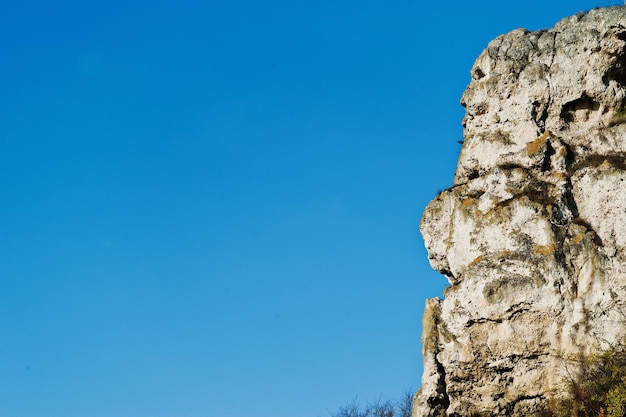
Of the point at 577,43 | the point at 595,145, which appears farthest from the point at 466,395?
the point at 577,43

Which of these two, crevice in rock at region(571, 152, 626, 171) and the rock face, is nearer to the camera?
the rock face

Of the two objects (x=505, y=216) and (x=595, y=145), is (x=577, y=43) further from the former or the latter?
(x=505, y=216)

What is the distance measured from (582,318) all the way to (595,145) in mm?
5923

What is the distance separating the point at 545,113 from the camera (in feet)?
98.6

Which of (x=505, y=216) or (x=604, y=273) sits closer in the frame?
(x=604, y=273)

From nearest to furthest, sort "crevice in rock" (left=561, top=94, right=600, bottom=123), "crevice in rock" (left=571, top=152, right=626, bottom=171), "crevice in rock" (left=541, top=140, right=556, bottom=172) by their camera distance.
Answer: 1. "crevice in rock" (left=571, top=152, right=626, bottom=171)
2. "crevice in rock" (left=541, top=140, right=556, bottom=172)
3. "crevice in rock" (left=561, top=94, right=600, bottom=123)

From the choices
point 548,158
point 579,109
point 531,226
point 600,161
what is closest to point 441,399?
point 531,226

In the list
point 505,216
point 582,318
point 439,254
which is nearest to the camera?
point 582,318

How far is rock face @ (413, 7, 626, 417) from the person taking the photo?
26547 millimetres

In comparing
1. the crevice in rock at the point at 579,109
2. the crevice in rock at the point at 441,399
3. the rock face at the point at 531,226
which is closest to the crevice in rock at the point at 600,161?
the rock face at the point at 531,226

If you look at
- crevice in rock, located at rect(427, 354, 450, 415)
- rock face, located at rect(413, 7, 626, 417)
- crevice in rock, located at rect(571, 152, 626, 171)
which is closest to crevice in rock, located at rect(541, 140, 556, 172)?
rock face, located at rect(413, 7, 626, 417)

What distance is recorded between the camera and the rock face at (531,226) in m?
26.5

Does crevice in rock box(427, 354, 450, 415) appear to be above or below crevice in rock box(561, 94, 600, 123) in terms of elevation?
below

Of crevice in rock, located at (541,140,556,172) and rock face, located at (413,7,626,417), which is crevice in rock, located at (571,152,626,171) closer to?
rock face, located at (413,7,626,417)
